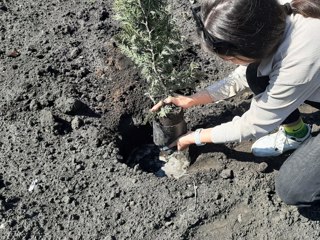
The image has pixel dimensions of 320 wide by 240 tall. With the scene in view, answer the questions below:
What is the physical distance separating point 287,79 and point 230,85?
2.56 ft

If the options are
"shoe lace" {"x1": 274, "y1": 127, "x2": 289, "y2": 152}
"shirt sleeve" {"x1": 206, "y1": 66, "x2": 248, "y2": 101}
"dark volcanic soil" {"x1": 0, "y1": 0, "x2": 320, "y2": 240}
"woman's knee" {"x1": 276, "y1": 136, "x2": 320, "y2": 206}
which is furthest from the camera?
"shoe lace" {"x1": 274, "y1": 127, "x2": 289, "y2": 152}

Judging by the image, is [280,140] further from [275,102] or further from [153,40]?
[153,40]

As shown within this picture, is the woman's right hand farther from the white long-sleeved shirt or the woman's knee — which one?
the woman's knee

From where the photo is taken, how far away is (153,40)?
10.6 ft

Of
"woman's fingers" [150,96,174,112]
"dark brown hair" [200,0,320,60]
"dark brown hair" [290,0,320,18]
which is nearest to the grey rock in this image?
"woman's fingers" [150,96,174,112]

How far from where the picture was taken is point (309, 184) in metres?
3.12

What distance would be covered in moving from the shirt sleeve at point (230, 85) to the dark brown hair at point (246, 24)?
0.73m

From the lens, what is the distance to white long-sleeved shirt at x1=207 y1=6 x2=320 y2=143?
2613mm

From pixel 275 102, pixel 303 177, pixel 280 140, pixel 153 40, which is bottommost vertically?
pixel 280 140

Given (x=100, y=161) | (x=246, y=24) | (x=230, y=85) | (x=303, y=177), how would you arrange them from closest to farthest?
(x=246, y=24) → (x=303, y=177) → (x=230, y=85) → (x=100, y=161)

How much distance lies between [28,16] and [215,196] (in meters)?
2.65

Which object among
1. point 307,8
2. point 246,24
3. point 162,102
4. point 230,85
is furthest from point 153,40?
point 307,8

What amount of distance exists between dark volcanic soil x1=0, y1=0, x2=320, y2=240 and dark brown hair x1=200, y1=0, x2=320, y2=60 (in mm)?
1140

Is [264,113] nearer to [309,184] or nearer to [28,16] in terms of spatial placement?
[309,184]
